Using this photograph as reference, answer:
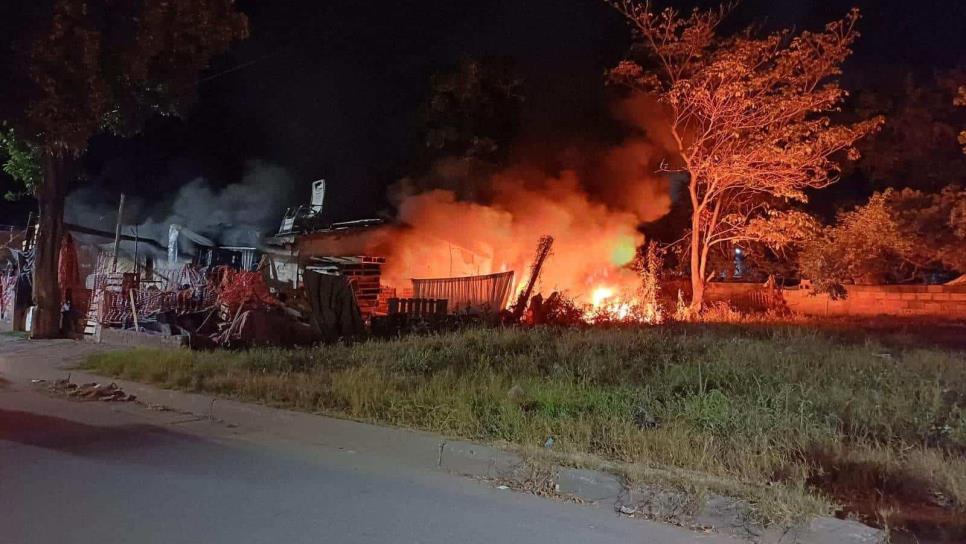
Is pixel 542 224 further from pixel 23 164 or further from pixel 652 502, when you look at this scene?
pixel 652 502

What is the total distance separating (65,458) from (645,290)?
15109 mm

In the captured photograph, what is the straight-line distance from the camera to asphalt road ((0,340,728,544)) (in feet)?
16.7

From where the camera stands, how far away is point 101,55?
1024cm

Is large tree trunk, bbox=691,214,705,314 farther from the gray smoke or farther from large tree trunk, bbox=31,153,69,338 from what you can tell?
large tree trunk, bbox=31,153,69,338

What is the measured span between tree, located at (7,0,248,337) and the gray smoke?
6.76 m

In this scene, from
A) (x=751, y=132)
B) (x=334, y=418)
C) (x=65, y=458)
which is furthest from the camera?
(x=751, y=132)

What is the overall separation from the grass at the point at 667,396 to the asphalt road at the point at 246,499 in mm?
953

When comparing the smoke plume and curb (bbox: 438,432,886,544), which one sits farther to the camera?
the smoke plume

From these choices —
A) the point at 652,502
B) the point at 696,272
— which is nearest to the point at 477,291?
the point at 696,272

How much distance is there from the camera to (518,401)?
27.6 ft

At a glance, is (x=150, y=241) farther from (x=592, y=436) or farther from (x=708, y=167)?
(x=592, y=436)

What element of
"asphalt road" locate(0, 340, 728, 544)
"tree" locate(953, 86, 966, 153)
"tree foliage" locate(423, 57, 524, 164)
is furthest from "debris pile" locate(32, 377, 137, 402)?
"tree" locate(953, 86, 966, 153)

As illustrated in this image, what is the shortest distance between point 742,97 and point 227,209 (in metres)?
13.4

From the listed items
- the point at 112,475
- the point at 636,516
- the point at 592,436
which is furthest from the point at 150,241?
the point at 636,516
